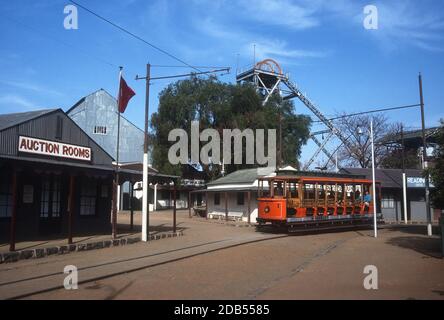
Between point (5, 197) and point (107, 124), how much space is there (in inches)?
1449

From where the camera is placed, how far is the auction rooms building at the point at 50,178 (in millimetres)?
16281

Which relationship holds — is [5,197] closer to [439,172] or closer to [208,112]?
[439,172]

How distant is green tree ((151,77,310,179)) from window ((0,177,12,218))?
101 feet

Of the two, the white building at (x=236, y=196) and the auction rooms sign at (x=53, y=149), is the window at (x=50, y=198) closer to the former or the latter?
the auction rooms sign at (x=53, y=149)

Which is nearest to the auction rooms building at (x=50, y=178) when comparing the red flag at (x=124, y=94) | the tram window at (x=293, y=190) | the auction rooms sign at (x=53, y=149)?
the auction rooms sign at (x=53, y=149)

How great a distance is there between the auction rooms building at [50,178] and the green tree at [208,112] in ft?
87.4

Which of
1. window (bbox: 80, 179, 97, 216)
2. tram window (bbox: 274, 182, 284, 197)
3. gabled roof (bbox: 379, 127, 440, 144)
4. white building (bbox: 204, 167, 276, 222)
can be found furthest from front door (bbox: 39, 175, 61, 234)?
gabled roof (bbox: 379, 127, 440, 144)

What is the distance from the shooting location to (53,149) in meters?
18.2

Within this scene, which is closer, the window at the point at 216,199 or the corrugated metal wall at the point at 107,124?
the window at the point at 216,199

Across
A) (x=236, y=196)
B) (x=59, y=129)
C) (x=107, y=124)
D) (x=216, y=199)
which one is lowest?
(x=216, y=199)

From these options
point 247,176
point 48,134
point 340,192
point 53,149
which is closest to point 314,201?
point 340,192

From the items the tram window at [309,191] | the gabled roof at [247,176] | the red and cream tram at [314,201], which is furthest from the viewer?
the gabled roof at [247,176]

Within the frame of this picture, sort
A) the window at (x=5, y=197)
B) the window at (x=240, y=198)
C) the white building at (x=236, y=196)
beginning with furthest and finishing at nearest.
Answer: the window at (x=240, y=198) → the white building at (x=236, y=196) → the window at (x=5, y=197)
